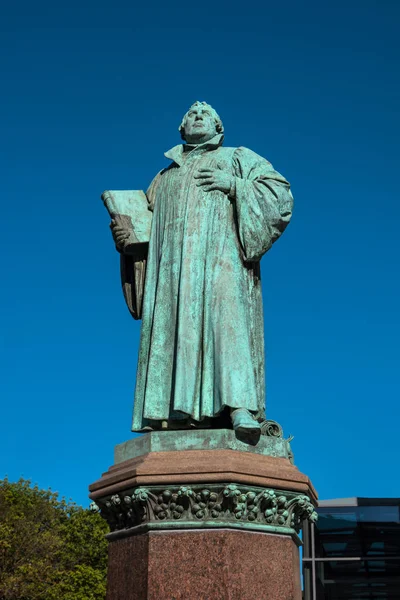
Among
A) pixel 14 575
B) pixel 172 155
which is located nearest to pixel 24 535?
pixel 14 575

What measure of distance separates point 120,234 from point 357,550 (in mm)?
25778

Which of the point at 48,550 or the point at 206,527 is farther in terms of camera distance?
the point at 48,550

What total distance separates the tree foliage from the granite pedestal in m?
32.4

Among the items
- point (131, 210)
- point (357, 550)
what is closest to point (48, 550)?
point (357, 550)

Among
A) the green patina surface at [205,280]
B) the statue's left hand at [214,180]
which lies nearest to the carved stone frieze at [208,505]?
the green patina surface at [205,280]

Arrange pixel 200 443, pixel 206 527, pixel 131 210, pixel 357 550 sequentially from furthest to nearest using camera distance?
pixel 357 550, pixel 131 210, pixel 200 443, pixel 206 527

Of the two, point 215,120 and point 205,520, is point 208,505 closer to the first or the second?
point 205,520

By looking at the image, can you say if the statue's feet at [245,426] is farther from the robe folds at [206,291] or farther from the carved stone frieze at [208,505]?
the carved stone frieze at [208,505]

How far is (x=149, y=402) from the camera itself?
7.77 meters

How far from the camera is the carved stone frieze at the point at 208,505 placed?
6.94 meters

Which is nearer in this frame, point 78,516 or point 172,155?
point 172,155

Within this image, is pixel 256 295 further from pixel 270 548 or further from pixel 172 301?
pixel 270 548

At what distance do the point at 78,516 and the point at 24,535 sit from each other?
439 centimetres

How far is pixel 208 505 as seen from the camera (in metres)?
6.98
